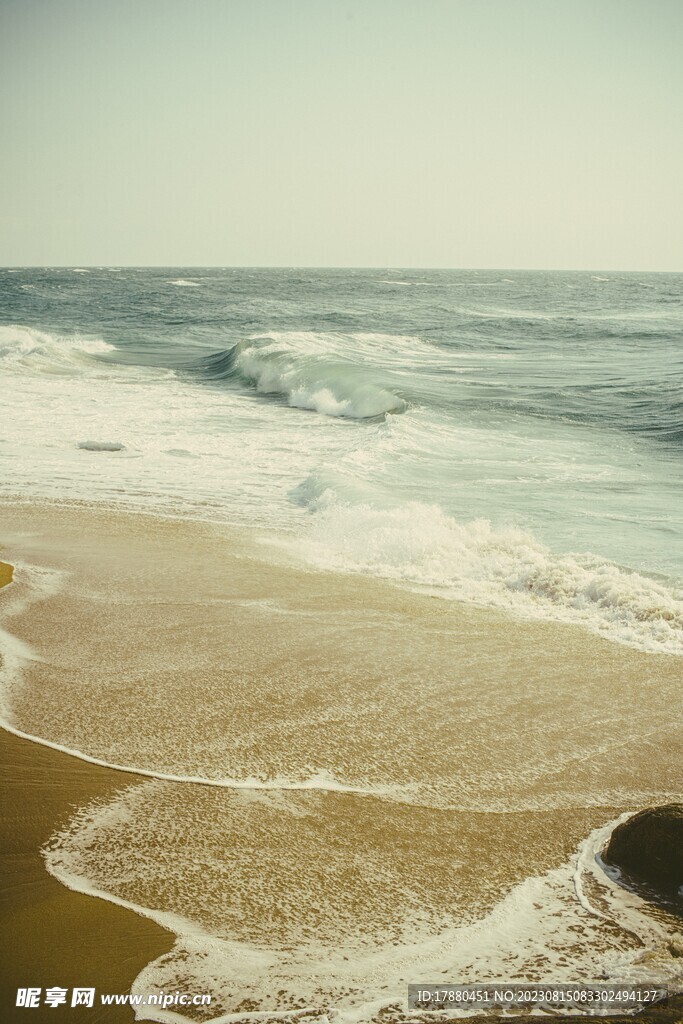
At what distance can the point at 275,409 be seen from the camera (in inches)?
711

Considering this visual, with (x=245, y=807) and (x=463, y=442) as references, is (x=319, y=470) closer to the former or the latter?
(x=463, y=442)

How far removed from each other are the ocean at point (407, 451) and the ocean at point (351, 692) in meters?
0.07

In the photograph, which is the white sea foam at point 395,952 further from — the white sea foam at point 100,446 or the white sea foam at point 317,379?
the white sea foam at point 317,379

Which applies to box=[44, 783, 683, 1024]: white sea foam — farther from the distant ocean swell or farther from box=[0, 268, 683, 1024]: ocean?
the distant ocean swell

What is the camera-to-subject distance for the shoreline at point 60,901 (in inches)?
110

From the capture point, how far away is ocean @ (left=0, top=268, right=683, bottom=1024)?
10.1 ft

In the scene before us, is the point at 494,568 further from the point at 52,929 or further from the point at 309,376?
the point at 309,376

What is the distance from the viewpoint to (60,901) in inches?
122

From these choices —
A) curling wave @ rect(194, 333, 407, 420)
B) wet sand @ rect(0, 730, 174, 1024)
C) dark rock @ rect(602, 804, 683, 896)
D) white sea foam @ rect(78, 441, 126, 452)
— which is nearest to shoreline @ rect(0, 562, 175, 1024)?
wet sand @ rect(0, 730, 174, 1024)

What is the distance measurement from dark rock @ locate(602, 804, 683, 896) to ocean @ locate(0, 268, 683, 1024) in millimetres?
99

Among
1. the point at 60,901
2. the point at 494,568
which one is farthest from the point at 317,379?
the point at 60,901

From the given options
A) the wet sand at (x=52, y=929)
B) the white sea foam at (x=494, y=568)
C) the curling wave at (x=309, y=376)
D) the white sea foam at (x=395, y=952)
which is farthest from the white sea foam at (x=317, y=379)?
the white sea foam at (x=395, y=952)

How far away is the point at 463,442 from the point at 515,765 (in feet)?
33.2

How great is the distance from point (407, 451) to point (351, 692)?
8.42 metres
